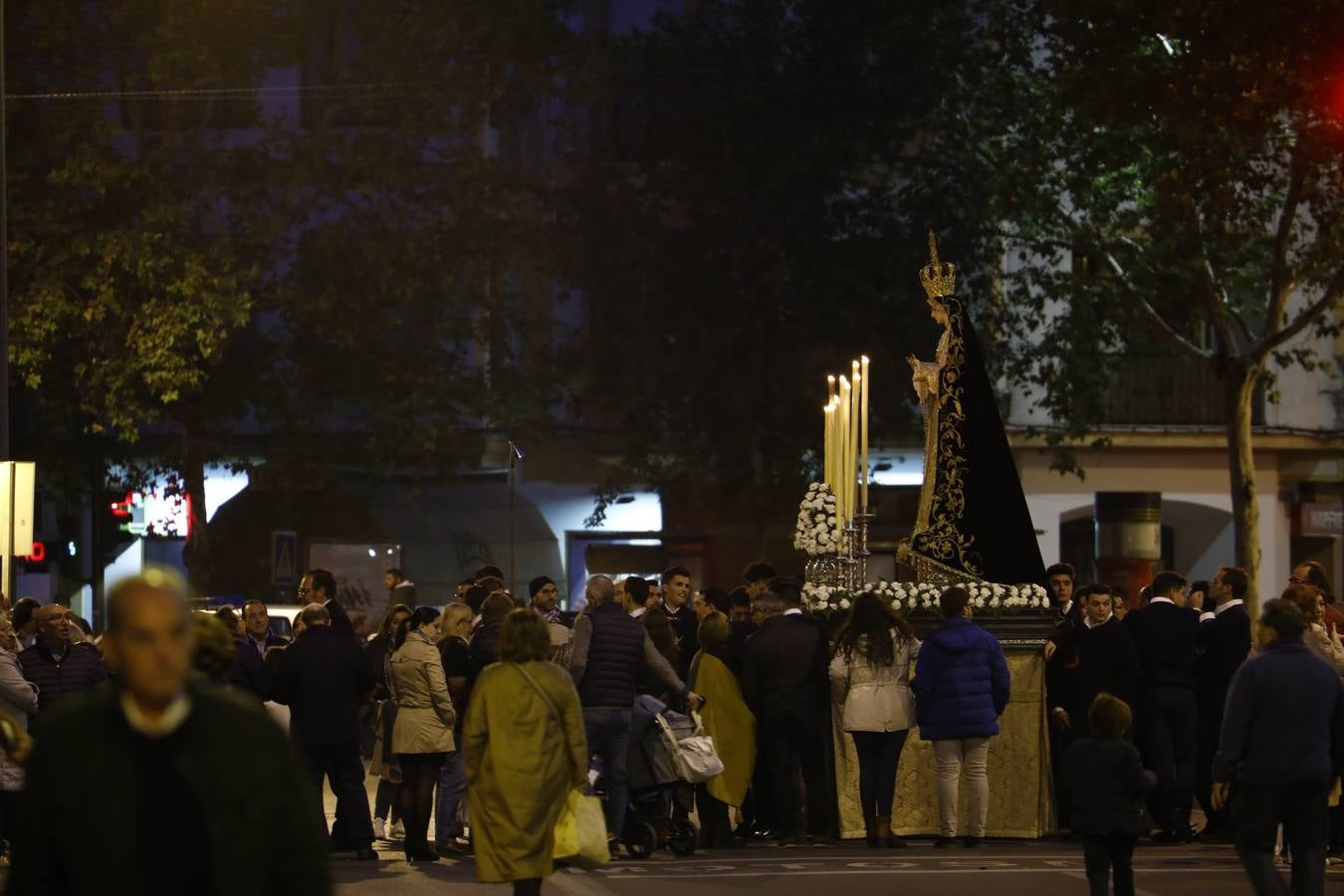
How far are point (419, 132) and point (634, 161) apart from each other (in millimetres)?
4585

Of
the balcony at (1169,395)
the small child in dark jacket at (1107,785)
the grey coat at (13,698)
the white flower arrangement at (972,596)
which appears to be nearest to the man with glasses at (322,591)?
the grey coat at (13,698)

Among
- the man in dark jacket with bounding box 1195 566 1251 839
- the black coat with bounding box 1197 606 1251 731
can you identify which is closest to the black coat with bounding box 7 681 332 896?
the man in dark jacket with bounding box 1195 566 1251 839

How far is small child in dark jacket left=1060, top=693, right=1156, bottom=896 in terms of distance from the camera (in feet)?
34.9

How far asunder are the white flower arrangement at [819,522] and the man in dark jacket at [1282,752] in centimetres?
595

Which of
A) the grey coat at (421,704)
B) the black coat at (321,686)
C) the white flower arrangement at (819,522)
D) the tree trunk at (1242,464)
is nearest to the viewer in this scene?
the black coat at (321,686)

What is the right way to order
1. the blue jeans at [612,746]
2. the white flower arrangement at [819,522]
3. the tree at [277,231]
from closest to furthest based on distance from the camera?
1. the blue jeans at [612,746]
2. the white flower arrangement at [819,522]
3. the tree at [277,231]

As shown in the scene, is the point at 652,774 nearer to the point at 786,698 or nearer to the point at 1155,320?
the point at 786,698

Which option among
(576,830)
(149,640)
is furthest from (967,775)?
(149,640)

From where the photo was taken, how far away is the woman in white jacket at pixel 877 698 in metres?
15.3

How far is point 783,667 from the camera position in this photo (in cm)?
1570

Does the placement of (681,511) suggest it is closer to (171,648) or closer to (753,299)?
(753,299)

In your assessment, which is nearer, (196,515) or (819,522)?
(819,522)

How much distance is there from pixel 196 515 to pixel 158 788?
94.4ft

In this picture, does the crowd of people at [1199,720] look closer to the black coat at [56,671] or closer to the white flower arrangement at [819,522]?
the white flower arrangement at [819,522]
